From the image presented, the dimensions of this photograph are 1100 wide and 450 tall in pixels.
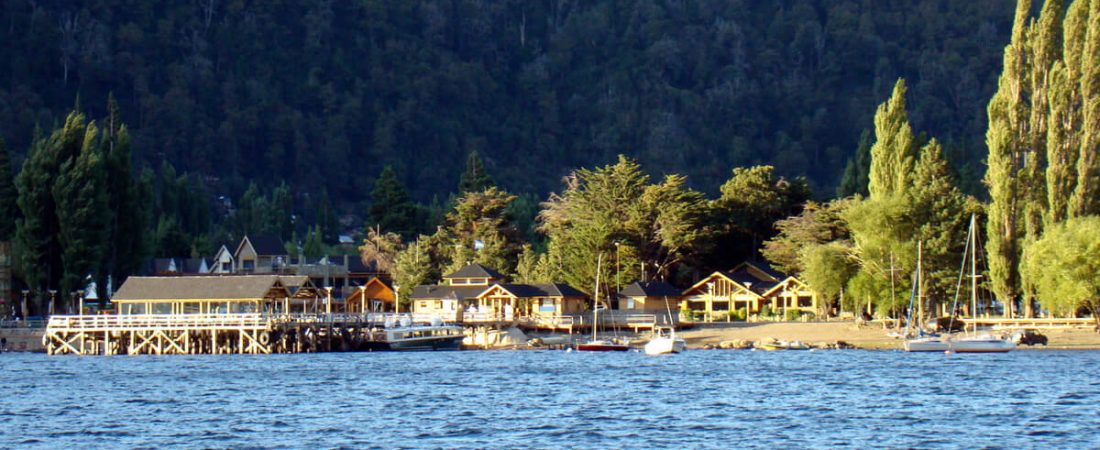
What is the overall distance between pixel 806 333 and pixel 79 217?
4587 cm

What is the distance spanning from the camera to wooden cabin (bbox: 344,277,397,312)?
5002 inches

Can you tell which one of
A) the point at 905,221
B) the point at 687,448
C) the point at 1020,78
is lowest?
the point at 687,448

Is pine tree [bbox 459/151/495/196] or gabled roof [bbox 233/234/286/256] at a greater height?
pine tree [bbox 459/151/495/196]

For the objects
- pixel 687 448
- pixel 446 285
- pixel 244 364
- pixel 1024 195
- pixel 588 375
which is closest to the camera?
pixel 687 448

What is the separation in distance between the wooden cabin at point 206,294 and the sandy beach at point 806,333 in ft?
82.2

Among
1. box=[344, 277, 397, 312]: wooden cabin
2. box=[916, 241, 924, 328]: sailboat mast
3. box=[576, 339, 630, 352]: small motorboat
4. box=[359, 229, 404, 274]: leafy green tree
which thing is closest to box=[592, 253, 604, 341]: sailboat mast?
box=[576, 339, 630, 352]: small motorboat

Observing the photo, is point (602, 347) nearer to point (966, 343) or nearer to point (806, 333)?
point (806, 333)

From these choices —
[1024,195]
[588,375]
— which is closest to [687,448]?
[588,375]

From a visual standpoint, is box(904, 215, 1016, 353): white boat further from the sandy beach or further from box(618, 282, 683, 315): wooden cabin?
box(618, 282, 683, 315): wooden cabin

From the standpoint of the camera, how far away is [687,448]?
155 ft

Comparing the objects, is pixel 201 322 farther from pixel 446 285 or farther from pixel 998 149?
pixel 998 149

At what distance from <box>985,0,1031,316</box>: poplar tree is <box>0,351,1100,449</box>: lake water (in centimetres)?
677

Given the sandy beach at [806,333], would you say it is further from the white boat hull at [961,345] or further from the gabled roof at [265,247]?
the gabled roof at [265,247]

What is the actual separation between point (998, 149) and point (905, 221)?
786cm
